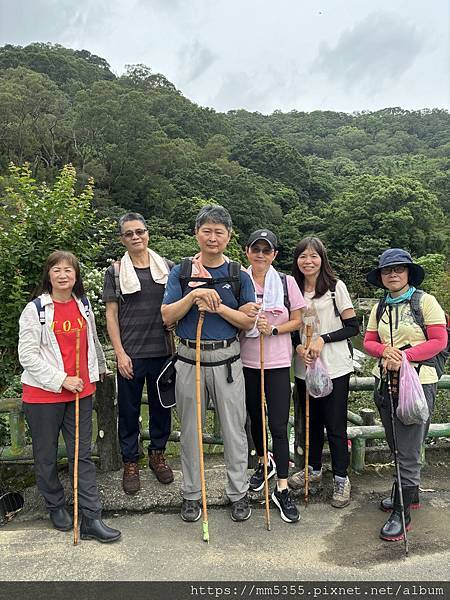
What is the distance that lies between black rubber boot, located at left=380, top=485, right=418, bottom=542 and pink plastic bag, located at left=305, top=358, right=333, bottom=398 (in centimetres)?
76

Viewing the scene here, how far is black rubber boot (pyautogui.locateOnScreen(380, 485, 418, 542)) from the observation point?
292 centimetres

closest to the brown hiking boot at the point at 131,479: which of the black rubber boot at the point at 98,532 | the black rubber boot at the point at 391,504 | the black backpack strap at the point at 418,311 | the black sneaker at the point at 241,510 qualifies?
the black rubber boot at the point at 98,532

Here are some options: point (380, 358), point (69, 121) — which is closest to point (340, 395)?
point (380, 358)

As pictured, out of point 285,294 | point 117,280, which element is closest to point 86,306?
point 117,280

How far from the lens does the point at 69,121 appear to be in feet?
136

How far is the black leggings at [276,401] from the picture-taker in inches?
125

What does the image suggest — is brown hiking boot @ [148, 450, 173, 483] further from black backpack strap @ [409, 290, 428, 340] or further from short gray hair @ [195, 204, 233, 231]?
black backpack strap @ [409, 290, 428, 340]

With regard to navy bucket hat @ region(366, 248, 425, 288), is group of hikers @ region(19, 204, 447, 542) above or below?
below

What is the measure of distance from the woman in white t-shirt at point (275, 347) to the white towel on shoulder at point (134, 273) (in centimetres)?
60

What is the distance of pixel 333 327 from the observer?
10.8 ft

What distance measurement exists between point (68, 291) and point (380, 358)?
6.65 feet

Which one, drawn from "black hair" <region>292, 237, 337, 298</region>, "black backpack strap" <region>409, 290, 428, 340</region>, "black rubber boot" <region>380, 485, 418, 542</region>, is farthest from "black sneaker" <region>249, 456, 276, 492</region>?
"black backpack strap" <region>409, 290, 428, 340</region>

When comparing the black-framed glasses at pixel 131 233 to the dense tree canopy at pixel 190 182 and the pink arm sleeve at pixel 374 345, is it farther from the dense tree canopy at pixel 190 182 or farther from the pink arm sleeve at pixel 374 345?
the dense tree canopy at pixel 190 182

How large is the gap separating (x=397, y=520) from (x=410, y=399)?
771 millimetres
